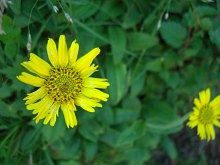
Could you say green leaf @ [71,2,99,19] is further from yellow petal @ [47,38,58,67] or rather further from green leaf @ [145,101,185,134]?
green leaf @ [145,101,185,134]

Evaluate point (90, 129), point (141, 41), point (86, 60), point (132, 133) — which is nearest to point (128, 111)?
point (132, 133)

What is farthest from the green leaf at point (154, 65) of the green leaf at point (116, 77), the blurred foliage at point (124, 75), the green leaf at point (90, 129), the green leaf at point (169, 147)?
the green leaf at point (169, 147)

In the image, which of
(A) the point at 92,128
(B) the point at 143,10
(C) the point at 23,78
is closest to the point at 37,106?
(C) the point at 23,78

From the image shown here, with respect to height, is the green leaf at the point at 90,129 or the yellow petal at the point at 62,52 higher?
the green leaf at the point at 90,129

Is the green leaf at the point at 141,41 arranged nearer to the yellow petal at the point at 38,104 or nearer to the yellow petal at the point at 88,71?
the yellow petal at the point at 88,71

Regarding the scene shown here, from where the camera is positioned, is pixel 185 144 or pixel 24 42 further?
pixel 185 144

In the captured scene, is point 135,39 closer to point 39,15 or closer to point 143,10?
point 143,10
